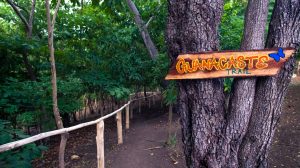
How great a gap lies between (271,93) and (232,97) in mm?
359

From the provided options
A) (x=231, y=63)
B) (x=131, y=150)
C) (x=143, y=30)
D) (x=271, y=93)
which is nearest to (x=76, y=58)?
(x=143, y=30)

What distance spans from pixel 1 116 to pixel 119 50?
392 cm

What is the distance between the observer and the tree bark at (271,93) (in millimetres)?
2119

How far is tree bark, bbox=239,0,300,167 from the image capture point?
2.12m

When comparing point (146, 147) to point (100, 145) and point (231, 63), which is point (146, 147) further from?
point (231, 63)

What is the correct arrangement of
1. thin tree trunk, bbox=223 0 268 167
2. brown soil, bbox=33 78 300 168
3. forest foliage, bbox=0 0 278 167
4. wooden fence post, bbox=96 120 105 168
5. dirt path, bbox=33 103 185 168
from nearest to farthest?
1. thin tree trunk, bbox=223 0 268 167
2. wooden fence post, bbox=96 120 105 168
3. brown soil, bbox=33 78 300 168
4. dirt path, bbox=33 103 185 168
5. forest foliage, bbox=0 0 278 167

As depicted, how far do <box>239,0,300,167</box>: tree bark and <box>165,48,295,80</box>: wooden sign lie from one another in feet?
0.35

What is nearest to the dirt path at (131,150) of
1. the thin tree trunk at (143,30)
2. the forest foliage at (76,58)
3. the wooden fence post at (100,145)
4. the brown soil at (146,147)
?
the brown soil at (146,147)

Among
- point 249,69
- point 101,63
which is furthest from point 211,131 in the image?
point 101,63

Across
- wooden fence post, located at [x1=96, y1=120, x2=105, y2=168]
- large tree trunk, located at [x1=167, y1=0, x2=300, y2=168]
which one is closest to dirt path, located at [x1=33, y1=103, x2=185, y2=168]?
wooden fence post, located at [x1=96, y1=120, x2=105, y2=168]

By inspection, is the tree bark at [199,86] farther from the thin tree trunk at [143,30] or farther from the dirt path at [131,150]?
the thin tree trunk at [143,30]

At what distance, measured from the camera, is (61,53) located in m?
6.10

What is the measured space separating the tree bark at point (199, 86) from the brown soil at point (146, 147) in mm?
2786

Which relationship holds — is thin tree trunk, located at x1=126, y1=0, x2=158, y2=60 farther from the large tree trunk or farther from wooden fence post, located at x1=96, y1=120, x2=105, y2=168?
the large tree trunk
